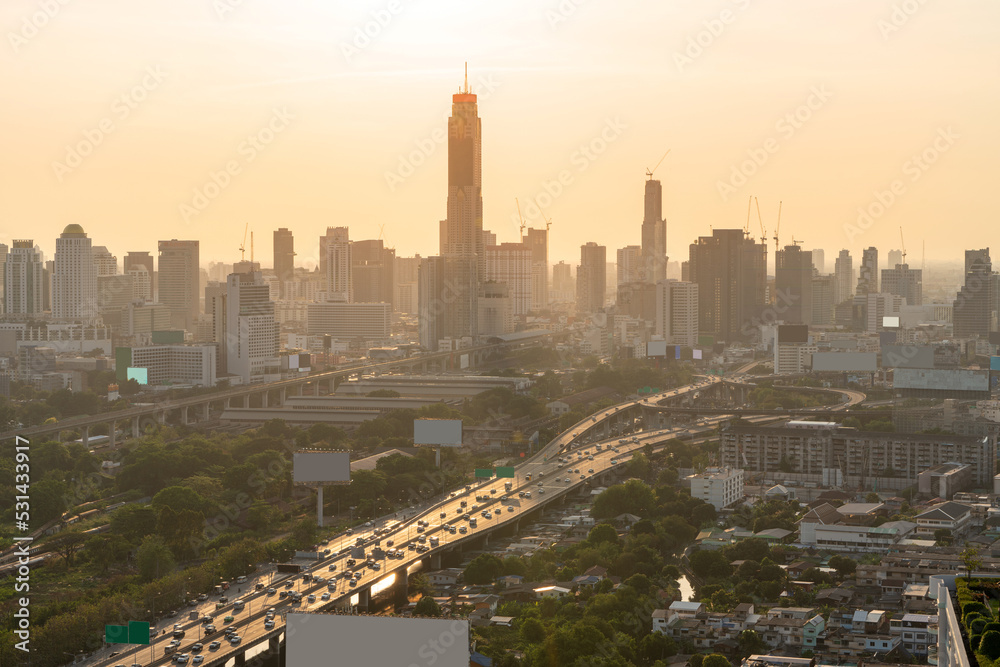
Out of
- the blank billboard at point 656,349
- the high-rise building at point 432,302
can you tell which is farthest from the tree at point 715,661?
the high-rise building at point 432,302

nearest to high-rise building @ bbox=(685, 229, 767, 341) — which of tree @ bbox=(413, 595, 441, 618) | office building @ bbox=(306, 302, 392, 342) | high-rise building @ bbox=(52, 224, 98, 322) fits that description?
office building @ bbox=(306, 302, 392, 342)

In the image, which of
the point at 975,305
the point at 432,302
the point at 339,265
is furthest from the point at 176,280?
the point at 975,305

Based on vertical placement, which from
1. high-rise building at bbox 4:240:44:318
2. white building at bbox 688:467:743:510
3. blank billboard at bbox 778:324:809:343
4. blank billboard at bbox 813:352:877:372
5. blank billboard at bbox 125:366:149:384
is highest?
high-rise building at bbox 4:240:44:318

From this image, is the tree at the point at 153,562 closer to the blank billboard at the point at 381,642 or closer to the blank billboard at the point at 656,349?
the blank billboard at the point at 381,642

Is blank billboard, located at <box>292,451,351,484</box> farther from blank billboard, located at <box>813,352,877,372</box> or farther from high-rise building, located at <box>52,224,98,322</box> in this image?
high-rise building, located at <box>52,224,98,322</box>

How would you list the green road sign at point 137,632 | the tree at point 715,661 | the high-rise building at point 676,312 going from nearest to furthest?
the tree at point 715,661 → the green road sign at point 137,632 → the high-rise building at point 676,312

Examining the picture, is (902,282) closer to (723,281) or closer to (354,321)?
(723,281)
